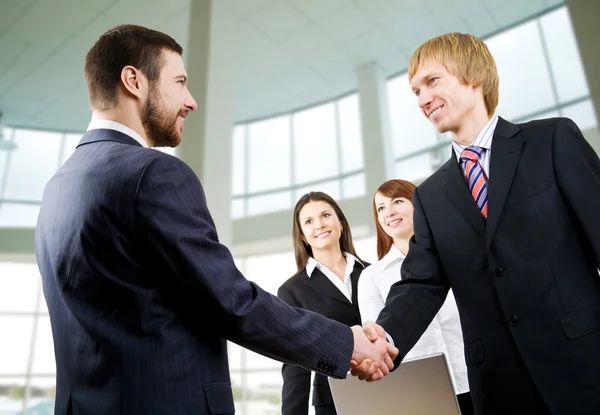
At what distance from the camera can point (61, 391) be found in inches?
43.9

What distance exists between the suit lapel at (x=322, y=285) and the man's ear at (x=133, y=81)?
1.71 meters

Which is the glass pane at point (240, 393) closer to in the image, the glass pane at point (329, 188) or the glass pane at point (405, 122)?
the glass pane at point (329, 188)

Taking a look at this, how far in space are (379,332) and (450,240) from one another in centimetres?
41

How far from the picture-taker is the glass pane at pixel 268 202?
10.4 m

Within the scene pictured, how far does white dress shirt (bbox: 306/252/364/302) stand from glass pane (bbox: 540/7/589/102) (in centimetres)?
703

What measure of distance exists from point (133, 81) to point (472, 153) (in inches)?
43.4

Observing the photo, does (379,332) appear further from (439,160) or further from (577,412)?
(439,160)

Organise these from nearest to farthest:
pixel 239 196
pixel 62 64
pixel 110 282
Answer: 1. pixel 110 282
2. pixel 62 64
3. pixel 239 196

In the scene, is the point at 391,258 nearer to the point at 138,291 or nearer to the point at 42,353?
the point at 138,291

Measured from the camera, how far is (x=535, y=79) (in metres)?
8.54

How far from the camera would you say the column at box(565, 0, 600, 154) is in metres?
4.95

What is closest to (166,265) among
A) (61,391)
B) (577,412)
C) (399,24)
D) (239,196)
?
(61,391)

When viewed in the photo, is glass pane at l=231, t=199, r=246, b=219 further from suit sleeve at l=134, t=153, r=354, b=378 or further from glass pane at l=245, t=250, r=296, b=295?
suit sleeve at l=134, t=153, r=354, b=378

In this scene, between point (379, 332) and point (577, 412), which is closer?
point (577, 412)
